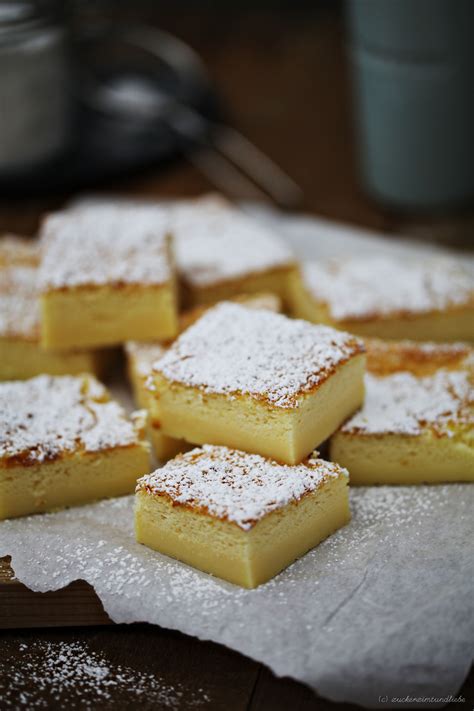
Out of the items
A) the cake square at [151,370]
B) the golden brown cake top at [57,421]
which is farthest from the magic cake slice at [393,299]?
the golden brown cake top at [57,421]

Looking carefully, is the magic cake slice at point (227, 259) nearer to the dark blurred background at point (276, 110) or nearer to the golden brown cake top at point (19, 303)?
the golden brown cake top at point (19, 303)

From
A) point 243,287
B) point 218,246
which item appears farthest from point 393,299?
point 218,246

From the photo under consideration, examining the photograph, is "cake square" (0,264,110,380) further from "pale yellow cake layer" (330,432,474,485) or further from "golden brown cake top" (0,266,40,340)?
"pale yellow cake layer" (330,432,474,485)

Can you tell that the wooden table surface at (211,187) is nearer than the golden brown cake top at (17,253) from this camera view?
Yes

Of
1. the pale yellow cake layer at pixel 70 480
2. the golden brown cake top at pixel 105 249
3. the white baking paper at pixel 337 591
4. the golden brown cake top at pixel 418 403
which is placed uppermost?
the golden brown cake top at pixel 105 249

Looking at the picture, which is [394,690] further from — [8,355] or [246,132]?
[246,132]

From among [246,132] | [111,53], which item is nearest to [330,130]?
[246,132]

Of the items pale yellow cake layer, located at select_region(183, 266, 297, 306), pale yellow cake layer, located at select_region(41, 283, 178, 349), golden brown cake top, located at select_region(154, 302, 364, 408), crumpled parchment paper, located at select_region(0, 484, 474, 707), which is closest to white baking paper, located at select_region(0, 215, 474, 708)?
crumpled parchment paper, located at select_region(0, 484, 474, 707)
